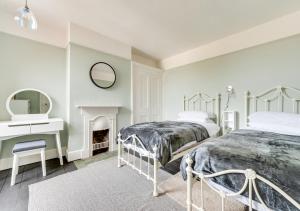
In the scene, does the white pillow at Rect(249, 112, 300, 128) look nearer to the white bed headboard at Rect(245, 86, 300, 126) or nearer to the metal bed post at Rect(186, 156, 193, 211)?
the white bed headboard at Rect(245, 86, 300, 126)

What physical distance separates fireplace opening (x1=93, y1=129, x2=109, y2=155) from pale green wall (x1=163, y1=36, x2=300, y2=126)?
7.12 ft

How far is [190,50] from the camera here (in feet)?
13.3

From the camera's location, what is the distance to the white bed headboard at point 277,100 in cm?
243

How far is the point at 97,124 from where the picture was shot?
3275mm

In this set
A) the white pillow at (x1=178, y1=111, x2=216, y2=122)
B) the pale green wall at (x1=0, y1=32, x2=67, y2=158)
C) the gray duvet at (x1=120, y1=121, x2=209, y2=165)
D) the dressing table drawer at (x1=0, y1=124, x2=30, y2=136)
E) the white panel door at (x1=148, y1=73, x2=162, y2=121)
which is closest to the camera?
the gray duvet at (x1=120, y1=121, x2=209, y2=165)

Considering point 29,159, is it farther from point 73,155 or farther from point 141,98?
point 141,98

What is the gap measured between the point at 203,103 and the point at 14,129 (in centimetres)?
396

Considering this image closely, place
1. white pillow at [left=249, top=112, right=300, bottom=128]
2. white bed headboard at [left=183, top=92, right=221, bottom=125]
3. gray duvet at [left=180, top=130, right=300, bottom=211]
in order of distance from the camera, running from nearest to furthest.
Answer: gray duvet at [left=180, top=130, right=300, bottom=211] → white pillow at [left=249, top=112, right=300, bottom=128] → white bed headboard at [left=183, top=92, right=221, bottom=125]

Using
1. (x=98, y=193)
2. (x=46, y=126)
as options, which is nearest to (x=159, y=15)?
(x=46, y=126)

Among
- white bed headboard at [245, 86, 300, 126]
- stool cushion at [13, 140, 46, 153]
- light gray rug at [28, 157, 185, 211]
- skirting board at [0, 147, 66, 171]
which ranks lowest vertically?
light gray rug at [28, 157, 185, 211]

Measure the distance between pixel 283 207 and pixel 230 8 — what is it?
2.77m

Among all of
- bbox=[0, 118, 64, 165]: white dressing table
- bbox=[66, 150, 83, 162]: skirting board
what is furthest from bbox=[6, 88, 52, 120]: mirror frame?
bbox=[66, 150, 83, 162]: skirting board

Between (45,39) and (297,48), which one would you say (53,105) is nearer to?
(45,39)

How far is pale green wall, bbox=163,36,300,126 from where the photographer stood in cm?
250
